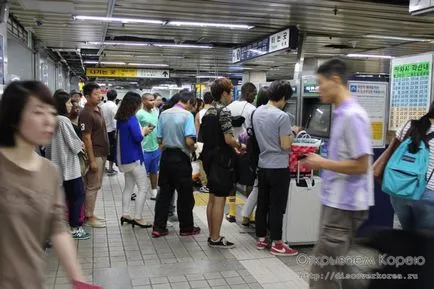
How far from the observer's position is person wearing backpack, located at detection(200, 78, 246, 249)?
400 cm

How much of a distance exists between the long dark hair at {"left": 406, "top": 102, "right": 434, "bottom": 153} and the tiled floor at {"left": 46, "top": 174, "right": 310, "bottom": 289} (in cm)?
141

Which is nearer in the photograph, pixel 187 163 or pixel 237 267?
pixel 237 267

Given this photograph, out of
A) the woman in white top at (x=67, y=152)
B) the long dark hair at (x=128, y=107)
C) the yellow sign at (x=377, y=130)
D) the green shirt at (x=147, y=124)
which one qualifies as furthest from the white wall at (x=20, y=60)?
the yellow sign at (x=377, y=130)

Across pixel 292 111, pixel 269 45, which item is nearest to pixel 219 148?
pixel 292 111

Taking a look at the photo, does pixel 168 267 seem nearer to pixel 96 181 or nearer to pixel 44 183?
pixel 96 181

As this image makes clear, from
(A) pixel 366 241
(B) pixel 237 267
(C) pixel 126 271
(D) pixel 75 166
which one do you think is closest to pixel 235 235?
(B) pixel 237 267

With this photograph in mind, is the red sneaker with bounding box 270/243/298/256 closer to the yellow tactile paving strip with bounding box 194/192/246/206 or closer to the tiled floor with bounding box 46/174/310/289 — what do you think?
the tiled floor with bounding box 46/174/310/289

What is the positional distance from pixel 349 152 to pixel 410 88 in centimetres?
203

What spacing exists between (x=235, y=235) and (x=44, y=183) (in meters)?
3.42

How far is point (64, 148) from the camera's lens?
4117 mm

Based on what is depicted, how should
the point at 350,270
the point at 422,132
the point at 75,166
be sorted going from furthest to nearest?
the point at 75,166
the point at 422,132
the point at 350,270

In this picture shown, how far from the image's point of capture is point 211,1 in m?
5.93

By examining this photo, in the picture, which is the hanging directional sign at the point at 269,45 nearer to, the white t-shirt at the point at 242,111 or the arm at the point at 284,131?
the white t-shirt at the point at 242,111

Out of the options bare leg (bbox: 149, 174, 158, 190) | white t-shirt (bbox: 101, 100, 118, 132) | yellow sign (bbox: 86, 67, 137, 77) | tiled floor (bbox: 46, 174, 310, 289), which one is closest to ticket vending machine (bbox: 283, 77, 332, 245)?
tiled floor (bbox: 46, 174, 310, 289)
